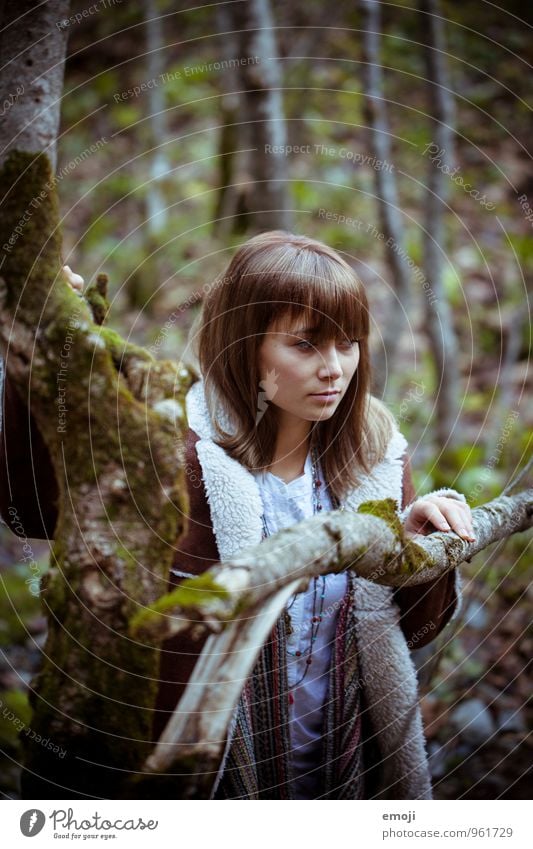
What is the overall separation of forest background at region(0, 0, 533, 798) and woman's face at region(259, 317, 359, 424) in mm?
669

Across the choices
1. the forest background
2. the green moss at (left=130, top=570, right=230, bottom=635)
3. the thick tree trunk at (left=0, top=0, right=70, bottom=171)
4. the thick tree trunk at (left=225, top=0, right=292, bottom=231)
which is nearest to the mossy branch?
the green moss at (left=130, top=570, right=230, bottom=635)

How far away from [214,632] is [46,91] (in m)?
0.98

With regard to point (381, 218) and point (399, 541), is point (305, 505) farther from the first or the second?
point (381, 218)

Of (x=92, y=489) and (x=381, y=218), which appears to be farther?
(x=381, y=218)

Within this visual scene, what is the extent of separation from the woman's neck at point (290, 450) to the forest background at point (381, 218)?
516 mm

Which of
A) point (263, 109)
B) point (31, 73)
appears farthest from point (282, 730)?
point (263, 109)

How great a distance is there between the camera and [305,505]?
4.65 feet

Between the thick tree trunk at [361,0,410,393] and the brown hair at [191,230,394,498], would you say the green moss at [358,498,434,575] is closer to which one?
the brown hair at [191,230,394,498]

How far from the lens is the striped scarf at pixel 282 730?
53.3 inches

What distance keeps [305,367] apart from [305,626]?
22.4 inches

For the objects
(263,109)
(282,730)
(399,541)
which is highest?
(263,109)

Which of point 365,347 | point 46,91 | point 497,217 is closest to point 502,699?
point 365,347
